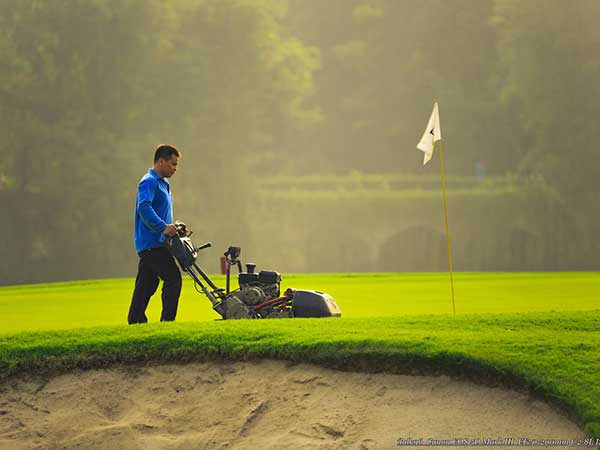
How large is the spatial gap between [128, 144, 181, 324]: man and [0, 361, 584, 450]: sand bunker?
7.01 ft

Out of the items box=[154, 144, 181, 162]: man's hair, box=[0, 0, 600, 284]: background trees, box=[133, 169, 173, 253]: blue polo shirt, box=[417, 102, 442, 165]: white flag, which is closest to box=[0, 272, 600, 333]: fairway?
box=[417, 102, 442, 165]: white flag

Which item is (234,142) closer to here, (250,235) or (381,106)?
(250,235)

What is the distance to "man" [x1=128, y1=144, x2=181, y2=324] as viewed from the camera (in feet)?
36.3

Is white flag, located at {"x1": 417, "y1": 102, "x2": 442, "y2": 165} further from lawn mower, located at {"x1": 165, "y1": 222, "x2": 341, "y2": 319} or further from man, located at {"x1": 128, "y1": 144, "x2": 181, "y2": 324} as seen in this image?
man, located at {"x1": 128, "y1": 144, "x2": 181, "y2": 324}

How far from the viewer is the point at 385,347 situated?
28.2ft

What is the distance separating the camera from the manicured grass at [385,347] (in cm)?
792

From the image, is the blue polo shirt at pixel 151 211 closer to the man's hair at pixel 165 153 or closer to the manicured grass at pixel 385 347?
the man's hair at pixel 165 153

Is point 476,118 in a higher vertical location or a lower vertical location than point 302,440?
higher

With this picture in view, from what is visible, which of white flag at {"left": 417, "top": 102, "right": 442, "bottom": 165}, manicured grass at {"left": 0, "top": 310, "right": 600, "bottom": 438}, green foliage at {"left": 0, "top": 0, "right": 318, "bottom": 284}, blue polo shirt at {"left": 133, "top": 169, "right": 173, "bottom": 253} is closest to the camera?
manicured grass at {"left": 0, "top": 310, "right": 600, "bottom": 438}

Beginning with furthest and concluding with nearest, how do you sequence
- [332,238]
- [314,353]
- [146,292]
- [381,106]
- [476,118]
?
1. [381,106]
2. [476,118]
3. [332,238]
4. [146,292]
5. [314,353]

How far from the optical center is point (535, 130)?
234ft

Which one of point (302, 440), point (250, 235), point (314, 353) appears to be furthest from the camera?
point (250, 235)

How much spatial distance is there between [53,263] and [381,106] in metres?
39.0

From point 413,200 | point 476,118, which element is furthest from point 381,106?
point 413,200
